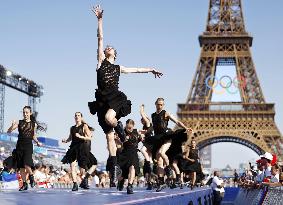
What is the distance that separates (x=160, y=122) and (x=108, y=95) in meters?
3.87

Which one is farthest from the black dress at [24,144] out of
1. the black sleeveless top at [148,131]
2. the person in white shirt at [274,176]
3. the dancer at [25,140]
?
the person in white shirt at [274,176]

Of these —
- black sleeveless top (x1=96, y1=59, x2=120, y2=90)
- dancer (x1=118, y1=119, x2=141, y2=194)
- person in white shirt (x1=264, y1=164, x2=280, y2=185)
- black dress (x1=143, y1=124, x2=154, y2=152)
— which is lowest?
person in white shirt (x1=264, y1=164, x2=280, y2=185)

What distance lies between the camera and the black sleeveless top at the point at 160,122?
42.1 ft

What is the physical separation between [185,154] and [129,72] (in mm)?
10546

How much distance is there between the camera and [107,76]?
914 cm

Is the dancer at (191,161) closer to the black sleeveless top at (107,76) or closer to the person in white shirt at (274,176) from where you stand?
the person in white shirt at (274,176)

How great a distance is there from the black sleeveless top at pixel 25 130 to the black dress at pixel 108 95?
281 centimetres

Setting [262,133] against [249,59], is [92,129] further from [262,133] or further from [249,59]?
[249,59]

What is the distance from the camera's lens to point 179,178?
17.9 meters

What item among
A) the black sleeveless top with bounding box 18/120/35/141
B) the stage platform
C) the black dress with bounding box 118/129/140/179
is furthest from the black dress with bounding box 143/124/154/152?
the black sleeveless top with bounding box 18/120/35/141

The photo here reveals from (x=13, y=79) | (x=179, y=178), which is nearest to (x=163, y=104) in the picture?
(x=179, y=178)

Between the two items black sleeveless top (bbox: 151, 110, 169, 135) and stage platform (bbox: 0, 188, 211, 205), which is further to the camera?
black sleeveless top (bbox: 151, 110, 169, 135)

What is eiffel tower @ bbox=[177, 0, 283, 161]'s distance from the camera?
78000 mm

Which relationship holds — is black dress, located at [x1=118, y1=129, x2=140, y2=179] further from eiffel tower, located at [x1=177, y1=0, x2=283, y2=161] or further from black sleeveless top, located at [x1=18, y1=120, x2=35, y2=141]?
eiffel tower, located at [x1=177, y1=0, x2=283, y2=161]
